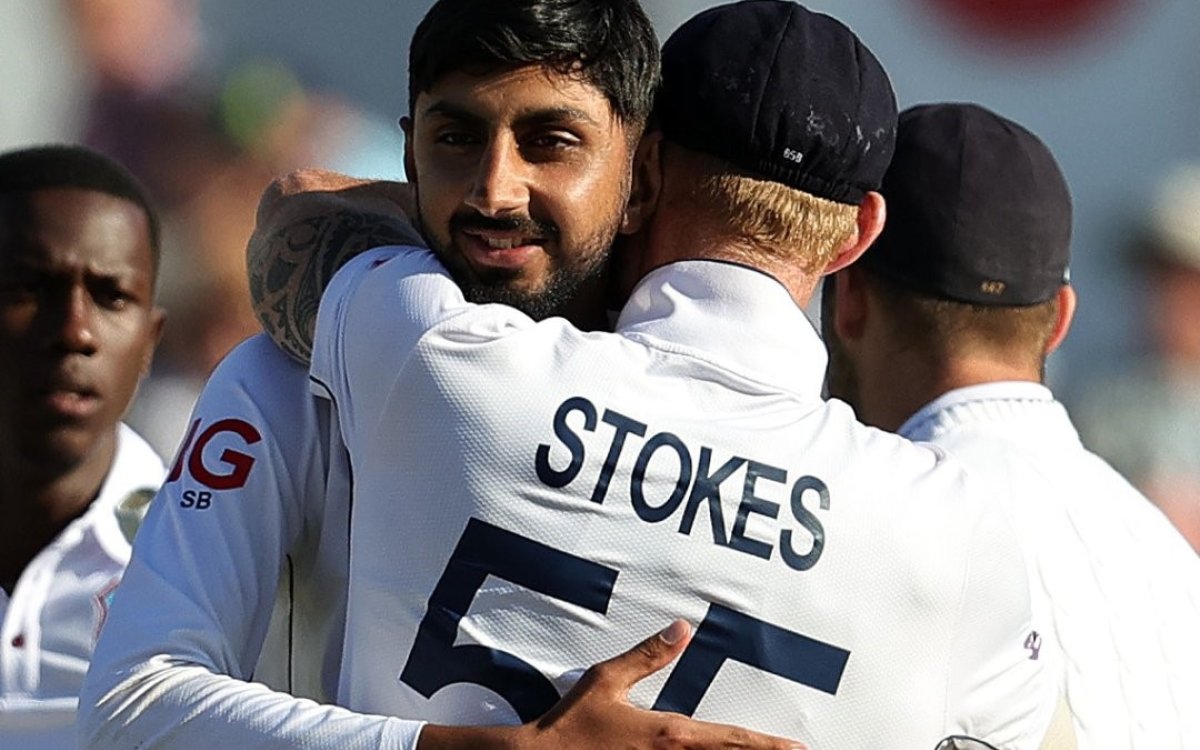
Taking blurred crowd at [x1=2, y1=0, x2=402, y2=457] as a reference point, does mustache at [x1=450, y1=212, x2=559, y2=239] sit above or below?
above

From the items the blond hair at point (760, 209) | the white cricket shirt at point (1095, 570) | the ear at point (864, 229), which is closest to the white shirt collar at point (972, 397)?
the white cricket shirt at point (1095, 570)

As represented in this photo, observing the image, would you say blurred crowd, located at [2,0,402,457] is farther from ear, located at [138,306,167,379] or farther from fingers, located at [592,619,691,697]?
fingers, located at [592,619,691,697]

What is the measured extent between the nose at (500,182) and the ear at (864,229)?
1.38ft

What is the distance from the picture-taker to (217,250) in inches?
202

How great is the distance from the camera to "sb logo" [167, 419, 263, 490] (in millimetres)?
2211

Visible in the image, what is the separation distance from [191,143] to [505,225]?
318 cm

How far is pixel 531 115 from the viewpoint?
2.23 metres

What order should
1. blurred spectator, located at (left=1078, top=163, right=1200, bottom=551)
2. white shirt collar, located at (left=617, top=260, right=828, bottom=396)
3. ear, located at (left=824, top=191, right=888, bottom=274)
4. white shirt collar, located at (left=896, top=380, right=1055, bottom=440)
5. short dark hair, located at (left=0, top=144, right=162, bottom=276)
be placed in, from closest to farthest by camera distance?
white shirt collar, located at (left=617, top=260, right=828, bottom=396) → ear, located at (left=824, top=191, right=888, bottom=274) → white shirt collar, located at (left=896, top=380, right=1055, bottom=440) → short dark hair, located at (left=0, top=144, right=162, bottom=276) → blurred spectator, located at (left=1078, top=163, right=1200, bottom=551)

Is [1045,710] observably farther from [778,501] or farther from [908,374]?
[908,374]

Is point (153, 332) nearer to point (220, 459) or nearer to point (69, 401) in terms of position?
point (69, 401)

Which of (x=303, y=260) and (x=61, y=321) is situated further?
(x=61, y=321)

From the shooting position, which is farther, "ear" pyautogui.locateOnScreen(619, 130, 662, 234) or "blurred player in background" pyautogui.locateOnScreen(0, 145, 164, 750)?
"blurred player in background" pyautogui.locateOnScreen(0, 145, 164, 750)

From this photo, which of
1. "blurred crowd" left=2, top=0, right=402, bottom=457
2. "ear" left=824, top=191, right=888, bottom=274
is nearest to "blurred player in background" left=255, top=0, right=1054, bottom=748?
"ear" left=824, top=191, right=888, bottom=274

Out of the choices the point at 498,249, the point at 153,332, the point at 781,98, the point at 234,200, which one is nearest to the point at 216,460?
the point at 498,249
